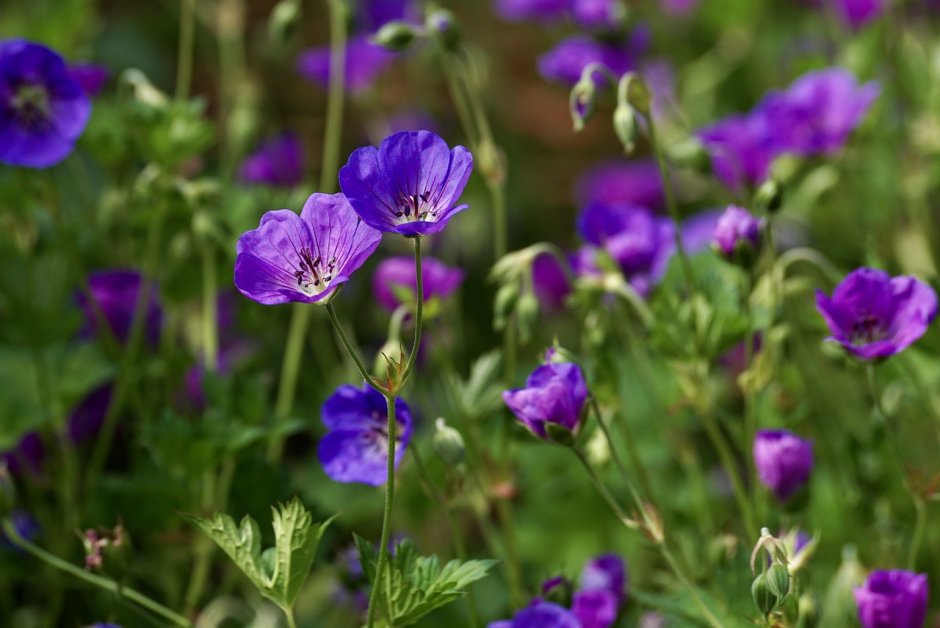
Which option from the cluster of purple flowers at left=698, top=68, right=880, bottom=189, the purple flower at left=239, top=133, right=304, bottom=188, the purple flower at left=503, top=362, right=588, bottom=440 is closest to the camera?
the purple flower at left=503, top=362, right=588, bottom=440

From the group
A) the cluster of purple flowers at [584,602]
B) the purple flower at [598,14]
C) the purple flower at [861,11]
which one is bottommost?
the cluster of purple flowers at [584,602]

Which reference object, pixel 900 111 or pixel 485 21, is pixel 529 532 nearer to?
pixel 900 111

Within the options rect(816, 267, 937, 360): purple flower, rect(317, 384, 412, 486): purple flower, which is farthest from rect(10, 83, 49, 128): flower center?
rect(816, 267, 937, 360): purple flower

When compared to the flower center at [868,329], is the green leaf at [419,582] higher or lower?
lower

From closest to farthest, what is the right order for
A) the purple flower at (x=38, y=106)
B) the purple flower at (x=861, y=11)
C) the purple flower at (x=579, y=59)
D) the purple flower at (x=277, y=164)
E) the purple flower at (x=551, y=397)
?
the purple flower at (x=551, y=397), the purple flower at (x=38, y=106), the purple flower at (x=579, y=59), the purple flower at (x=277, y=164), the purple flower at (x=861, y=11)

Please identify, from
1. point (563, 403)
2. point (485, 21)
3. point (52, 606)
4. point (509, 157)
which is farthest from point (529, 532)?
point (485, 21)

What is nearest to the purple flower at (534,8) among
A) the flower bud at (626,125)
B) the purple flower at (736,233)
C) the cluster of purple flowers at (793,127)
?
the cluster of purple flowers at (793,127)

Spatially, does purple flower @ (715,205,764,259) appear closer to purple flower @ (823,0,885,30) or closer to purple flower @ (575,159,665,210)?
purple flower @ (575,159,665,210)

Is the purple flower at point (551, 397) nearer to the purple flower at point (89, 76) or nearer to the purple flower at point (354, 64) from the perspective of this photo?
the purple flower at point (89, 76)
